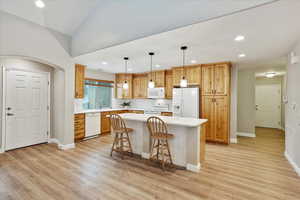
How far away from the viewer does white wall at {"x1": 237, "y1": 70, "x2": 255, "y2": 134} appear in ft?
17.9

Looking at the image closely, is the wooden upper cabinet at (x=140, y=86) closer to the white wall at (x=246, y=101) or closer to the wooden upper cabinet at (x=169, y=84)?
the wooden upper cabinet at (x=169, y=84)

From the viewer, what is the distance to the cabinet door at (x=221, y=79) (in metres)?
4.25

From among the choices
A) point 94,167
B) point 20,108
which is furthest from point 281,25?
point 20,108

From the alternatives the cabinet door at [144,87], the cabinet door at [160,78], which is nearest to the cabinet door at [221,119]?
the cabinet door at [160,78]

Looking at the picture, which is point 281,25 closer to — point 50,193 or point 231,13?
point 231,13

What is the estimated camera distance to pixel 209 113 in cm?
453

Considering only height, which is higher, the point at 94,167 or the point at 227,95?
the point at 227,95

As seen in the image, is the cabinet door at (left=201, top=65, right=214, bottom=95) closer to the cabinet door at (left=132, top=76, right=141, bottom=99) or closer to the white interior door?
the cabinet door at (left=132, top=76, right=141, bottom=99)

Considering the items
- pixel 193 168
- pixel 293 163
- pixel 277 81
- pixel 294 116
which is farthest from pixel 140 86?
pixel 277 81

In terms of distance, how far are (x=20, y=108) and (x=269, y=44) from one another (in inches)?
240

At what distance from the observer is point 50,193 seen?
82.0 inches

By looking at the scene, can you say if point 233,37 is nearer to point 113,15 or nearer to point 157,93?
point 113,15

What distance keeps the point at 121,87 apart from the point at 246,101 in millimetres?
5120

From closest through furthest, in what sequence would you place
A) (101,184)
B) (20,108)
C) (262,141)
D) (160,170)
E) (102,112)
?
1. (101,184)
2. (160,170)
3. (20,108)
4. (262,141)
5. (102,112)
